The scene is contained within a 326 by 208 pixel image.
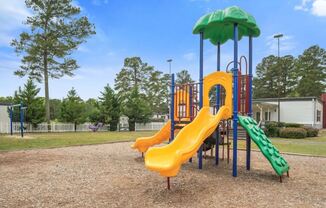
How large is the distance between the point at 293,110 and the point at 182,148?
2585 cm

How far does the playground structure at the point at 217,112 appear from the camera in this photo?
18.8 feet

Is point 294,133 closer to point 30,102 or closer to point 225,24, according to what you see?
point 225,24

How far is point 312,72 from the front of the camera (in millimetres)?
44406

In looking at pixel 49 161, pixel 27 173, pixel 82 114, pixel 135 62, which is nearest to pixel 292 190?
pixel 27 173

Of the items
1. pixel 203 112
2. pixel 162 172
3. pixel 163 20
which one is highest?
pixel 163 20

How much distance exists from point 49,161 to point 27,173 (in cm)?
163

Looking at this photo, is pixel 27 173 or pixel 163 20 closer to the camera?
pixel 27 173

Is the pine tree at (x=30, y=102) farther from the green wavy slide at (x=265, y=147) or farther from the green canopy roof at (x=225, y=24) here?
the green wavy slide at (x=265, y=147)

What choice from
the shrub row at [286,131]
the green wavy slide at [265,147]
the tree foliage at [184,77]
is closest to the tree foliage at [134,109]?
the shrub row at [286,131]

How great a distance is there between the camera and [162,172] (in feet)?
15.7

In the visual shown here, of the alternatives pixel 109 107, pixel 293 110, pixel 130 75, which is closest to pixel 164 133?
pixel 109 107

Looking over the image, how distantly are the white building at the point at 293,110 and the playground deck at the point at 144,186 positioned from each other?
21381mm

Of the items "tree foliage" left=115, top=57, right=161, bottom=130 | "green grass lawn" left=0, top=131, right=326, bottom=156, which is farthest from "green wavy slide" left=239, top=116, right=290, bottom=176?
"tree foliage" left=115, top=57, right=161, bottom=130

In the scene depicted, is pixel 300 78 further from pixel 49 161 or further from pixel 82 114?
pixel 49 161
